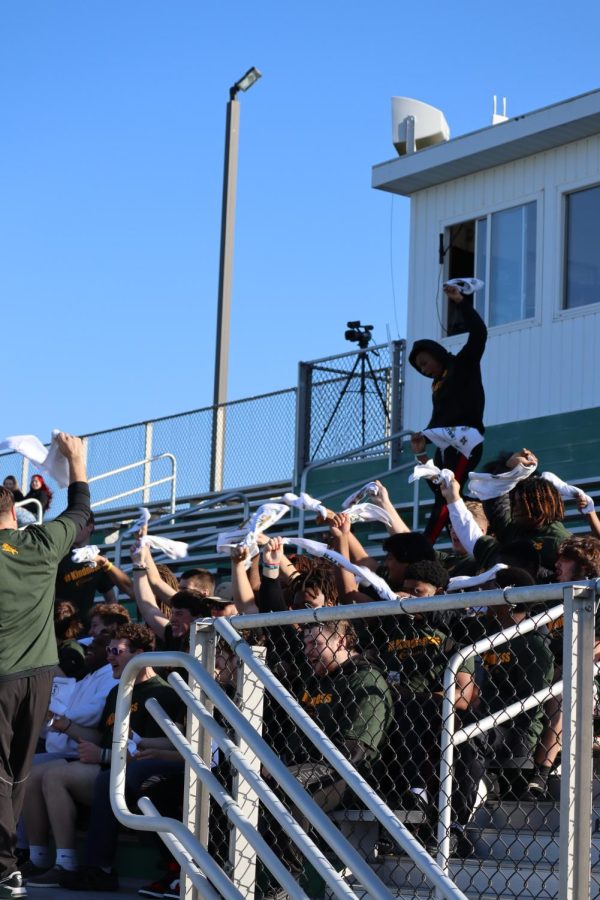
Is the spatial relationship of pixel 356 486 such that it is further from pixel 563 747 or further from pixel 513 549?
pixel 563 747

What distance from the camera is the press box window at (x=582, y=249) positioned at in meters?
14.6

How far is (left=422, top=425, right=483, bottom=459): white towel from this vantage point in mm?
9344

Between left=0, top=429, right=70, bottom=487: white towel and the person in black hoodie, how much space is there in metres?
2.97

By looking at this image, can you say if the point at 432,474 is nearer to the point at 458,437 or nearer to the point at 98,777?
the point at 458,437

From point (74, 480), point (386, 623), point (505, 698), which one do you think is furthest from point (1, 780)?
point (505, 698)

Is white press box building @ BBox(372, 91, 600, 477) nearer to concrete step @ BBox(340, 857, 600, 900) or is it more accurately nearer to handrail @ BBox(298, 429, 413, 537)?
handrail @ BBox(298, 429, 413, 537)

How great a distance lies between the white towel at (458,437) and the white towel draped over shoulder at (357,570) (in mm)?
1579

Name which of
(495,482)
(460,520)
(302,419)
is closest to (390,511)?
(495,482)

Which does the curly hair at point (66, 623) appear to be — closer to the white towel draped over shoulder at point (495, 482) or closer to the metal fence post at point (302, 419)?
the white towel draped over shoulder at point (495, 482)

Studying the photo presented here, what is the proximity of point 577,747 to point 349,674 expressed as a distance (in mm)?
2169

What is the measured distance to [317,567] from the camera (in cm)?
712

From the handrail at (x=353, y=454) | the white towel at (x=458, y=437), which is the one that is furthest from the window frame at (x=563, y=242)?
the white towel at (x=458, y=437)

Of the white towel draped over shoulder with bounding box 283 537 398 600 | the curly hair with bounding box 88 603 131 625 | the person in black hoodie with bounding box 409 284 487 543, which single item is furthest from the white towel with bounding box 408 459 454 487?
the curly hair with bounding box 88 603 131 625

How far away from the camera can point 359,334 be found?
17.7 metres
